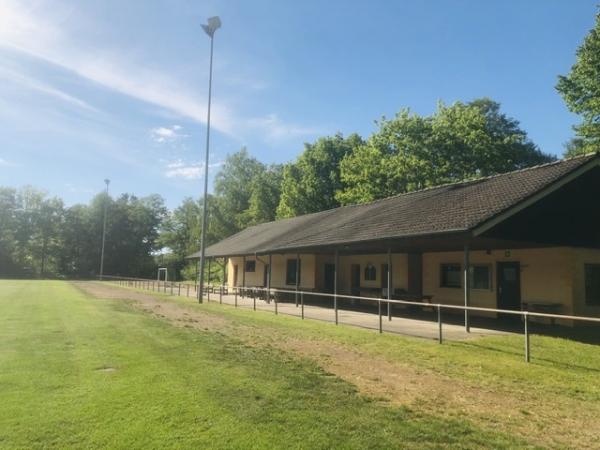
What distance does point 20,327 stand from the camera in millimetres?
11906

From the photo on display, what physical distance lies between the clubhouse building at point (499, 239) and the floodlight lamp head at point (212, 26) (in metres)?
10.0

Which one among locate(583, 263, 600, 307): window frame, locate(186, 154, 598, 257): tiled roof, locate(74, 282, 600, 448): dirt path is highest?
locate(186, 154, 598, 257): tiled roof

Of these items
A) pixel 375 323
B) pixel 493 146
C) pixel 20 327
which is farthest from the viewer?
pixel 493 146

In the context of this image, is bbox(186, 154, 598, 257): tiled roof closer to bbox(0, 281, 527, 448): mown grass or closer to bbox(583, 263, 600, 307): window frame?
bbox(583, 263, 600, 307): window frame

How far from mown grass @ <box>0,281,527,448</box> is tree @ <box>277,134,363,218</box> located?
39.9 metres

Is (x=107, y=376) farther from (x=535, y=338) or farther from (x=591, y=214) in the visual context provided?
(x=591, y=214)

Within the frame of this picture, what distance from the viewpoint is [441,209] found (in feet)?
54.0

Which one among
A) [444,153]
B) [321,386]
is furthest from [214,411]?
[444,153]

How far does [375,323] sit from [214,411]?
9918 mm

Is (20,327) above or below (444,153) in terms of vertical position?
below

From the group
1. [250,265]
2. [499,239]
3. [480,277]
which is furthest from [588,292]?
[250,265]

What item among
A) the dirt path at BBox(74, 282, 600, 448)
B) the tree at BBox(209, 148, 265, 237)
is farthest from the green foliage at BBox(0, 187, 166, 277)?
the dirt path at BBox(74, 282, 600, 448)

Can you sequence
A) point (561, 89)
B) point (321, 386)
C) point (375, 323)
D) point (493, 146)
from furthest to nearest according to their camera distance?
point (493, 146) → point (561, 89) → point (375, 323) → point (321, 386)

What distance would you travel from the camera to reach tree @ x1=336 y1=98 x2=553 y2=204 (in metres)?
37.6
